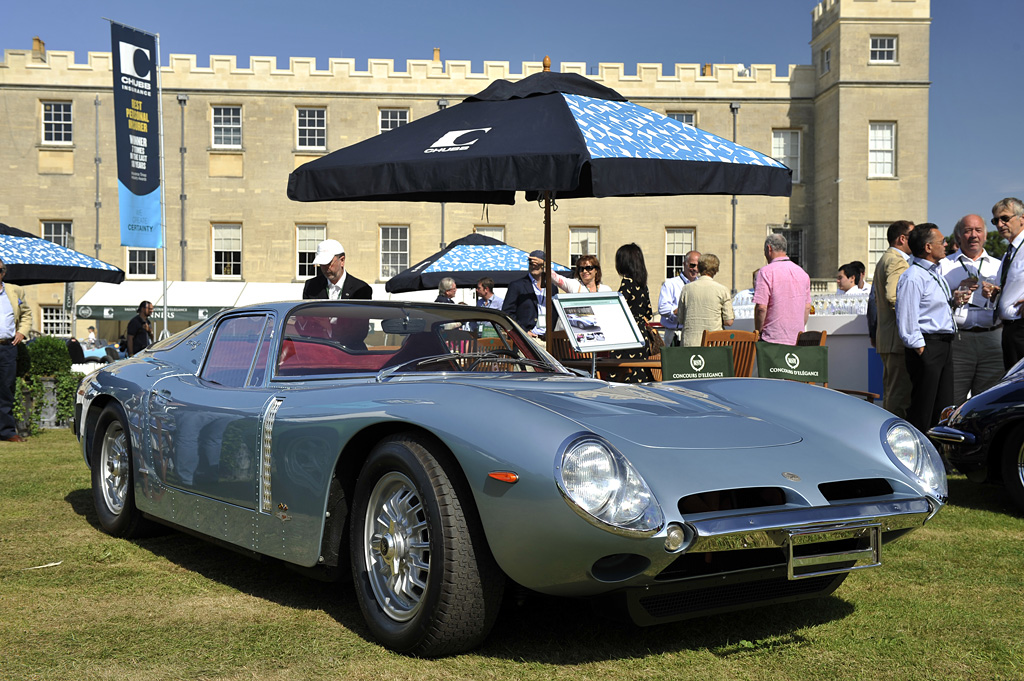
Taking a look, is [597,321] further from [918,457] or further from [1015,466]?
[918,457]

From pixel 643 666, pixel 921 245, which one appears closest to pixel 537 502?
pixel 643 666

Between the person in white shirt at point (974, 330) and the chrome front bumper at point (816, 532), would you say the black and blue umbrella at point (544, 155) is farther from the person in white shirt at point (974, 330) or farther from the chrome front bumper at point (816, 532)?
the chrome front bumper at point (816, 532)

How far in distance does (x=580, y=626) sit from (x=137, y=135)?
19.6m

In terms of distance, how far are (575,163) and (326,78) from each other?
93.7 feet

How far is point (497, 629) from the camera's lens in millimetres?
3299

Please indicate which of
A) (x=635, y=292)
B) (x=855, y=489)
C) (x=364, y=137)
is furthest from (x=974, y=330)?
(x=364, y=137)

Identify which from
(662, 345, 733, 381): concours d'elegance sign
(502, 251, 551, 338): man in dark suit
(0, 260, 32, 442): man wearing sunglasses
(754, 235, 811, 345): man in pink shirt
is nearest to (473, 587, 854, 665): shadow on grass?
(662, 345, 733, 381): concours d'elegance sign

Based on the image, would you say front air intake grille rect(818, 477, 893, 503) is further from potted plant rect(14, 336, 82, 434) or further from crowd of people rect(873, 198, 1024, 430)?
potted plant rect(14, 336, 82, 434)

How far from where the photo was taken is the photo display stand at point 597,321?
20.2 feet

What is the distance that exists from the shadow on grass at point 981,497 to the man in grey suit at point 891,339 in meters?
0.82

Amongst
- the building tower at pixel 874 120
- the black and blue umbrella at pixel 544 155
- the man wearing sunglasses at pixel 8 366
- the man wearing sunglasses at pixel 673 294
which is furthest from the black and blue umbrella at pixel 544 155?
the building tower at pixel 874 120

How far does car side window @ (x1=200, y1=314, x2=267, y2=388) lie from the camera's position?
4.16 metres

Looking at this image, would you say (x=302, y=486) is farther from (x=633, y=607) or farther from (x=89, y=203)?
(x=89, y=203)

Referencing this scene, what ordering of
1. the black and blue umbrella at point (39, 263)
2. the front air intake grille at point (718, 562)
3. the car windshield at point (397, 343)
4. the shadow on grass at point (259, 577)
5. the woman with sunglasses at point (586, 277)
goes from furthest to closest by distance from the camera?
the black and blue umbrella at point (39, 263)
the woman with sunglasses at point (586, 277)
the car windshield at point (397, 343)
the shadow on grass at point (259, 577)
the front air intake grille at point (718, 562)
